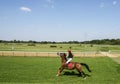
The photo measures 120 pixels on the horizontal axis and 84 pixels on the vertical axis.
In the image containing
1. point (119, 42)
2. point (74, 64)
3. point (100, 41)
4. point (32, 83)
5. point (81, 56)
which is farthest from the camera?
point (100, 41)

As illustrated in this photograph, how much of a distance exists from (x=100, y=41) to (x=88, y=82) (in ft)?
507

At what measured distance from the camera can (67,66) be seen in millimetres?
17375

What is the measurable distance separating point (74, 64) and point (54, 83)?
3128mm

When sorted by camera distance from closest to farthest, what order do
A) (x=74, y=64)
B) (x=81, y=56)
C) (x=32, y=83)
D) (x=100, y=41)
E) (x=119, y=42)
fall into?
(x=32, y=83)
(x=74, y=64)
(x=81, y=56)
(x=119, y=42)
(x=100, y=41)

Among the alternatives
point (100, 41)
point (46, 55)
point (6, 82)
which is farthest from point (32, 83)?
point (100, 41)

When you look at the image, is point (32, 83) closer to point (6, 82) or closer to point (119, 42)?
point (6, 82)

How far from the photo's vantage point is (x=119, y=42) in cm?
14325

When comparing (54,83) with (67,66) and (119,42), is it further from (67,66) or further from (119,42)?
(119,42)

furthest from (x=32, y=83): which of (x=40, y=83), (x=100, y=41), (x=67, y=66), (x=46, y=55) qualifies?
(x=100, y=41)

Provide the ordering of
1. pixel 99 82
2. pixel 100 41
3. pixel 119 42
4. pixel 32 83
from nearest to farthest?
1. pixel 32 83
2. pixel 99 82
3. pixel 119 42
4. pixel 100 41

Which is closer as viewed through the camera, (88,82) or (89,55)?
(88,82)

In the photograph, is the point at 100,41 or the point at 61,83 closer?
the point at 61,83

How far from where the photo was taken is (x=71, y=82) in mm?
15297

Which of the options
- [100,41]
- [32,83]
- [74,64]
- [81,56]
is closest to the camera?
[32,83]
